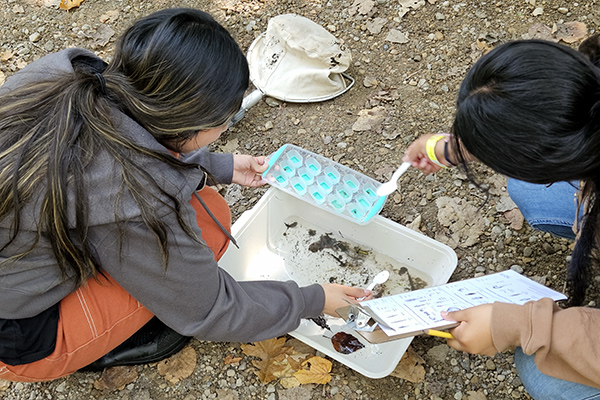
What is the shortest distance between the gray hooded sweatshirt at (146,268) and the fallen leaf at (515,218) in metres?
0.86

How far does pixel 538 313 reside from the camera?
Answer: 0.99 metres

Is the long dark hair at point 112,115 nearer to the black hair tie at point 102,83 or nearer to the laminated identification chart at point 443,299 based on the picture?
the black hair tie at point 102,83

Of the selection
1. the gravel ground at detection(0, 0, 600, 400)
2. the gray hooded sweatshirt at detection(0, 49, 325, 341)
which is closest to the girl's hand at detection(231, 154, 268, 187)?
the gravel ground at detection(0, 0, 600, 400)

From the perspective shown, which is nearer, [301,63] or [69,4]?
[301,63]

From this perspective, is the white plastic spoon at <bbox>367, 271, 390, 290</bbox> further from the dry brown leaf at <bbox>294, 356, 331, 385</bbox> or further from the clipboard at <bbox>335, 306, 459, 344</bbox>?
the clipboard at <bbox>335, 306, 459, 344</bbox>

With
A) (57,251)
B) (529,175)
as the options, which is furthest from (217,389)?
(529,175)

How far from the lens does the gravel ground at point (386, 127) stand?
146 centimetres

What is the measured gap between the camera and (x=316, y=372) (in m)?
1.46

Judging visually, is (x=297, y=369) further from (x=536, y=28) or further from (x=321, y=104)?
(x=536, y=28)

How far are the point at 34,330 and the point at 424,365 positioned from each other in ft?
3.48

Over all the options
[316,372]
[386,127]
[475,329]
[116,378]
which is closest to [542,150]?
[475,329]

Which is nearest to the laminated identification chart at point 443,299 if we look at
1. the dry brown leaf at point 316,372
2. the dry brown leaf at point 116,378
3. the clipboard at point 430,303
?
the clipboard at point 430,303

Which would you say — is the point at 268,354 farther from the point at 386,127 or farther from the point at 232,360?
the point at 386,127

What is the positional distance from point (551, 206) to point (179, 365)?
4.00 ft
